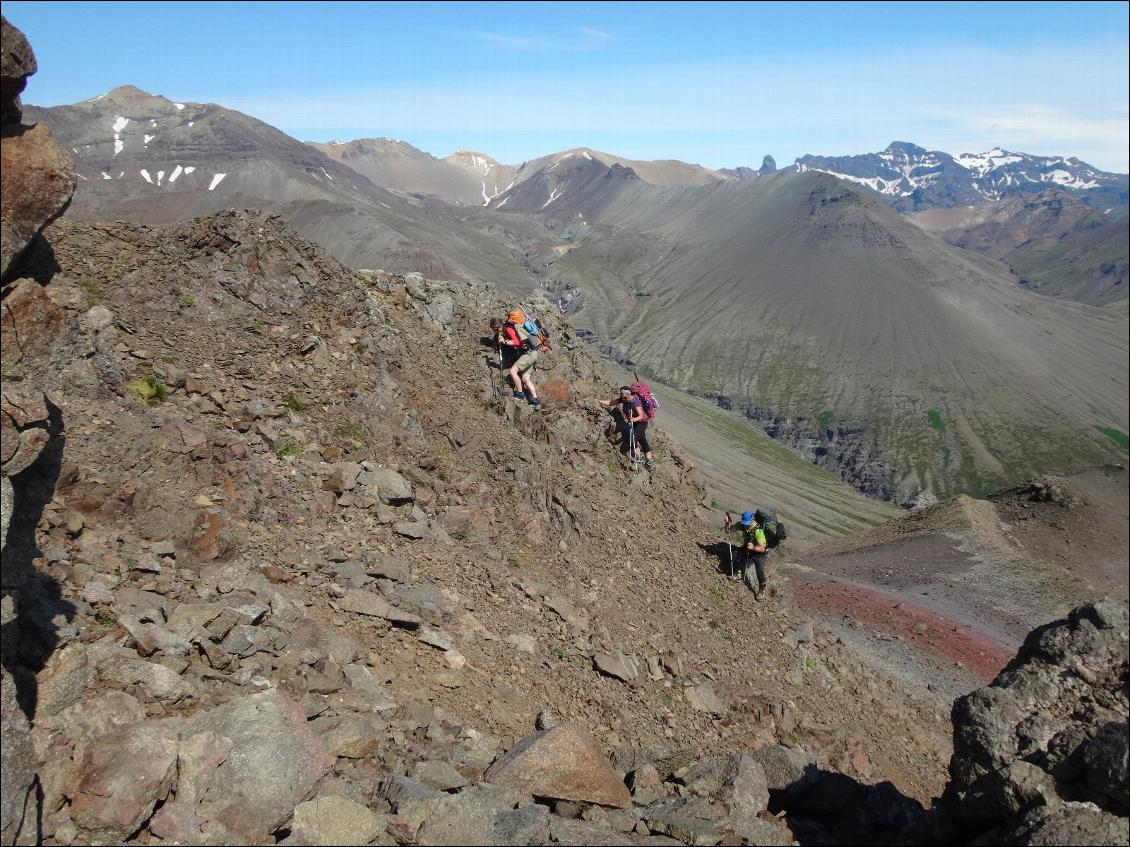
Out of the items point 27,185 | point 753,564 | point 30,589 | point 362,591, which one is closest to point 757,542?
point 753,564

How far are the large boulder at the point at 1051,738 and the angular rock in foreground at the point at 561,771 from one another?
4337mm

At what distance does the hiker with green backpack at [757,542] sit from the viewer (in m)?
19.1

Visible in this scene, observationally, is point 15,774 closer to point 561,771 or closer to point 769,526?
point 561,771

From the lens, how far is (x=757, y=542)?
19.0 metres

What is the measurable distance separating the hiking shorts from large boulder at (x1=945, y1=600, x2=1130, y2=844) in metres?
12.1

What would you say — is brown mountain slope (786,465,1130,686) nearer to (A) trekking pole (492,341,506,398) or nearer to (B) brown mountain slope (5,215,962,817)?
(B) brown mountain slope (5,215,962,817)

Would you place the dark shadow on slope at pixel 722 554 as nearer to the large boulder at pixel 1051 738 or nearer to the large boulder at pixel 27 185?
the large boulder at pixel 1051 738

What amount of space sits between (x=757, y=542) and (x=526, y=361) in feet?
23.6

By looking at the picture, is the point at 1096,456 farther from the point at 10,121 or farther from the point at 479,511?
the point at 10,121

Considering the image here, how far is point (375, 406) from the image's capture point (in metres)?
15.9

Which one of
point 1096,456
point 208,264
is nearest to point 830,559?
point 208,264

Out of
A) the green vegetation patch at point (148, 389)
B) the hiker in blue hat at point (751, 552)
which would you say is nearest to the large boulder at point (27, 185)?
the green vegetation patch at point (148, 389)

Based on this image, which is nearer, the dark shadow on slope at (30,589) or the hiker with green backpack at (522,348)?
the dark shadow on slope at (30,589)

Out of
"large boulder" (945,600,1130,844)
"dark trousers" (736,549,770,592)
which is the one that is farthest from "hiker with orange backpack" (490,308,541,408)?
"large boulder" (945,600,1130,844)
